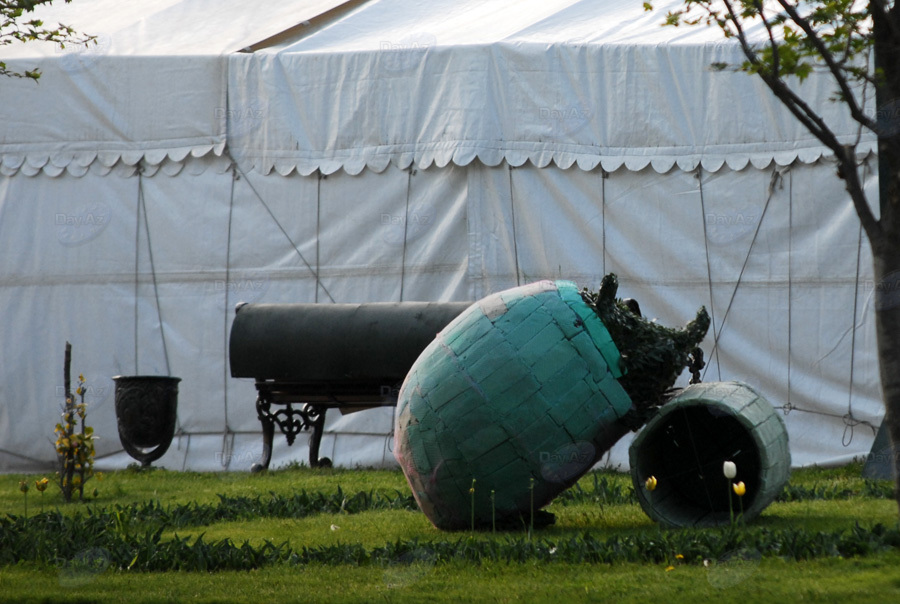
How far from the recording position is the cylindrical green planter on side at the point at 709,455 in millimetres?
5184

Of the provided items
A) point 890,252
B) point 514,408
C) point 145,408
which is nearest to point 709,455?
point 514,408

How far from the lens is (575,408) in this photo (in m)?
5.10

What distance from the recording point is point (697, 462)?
18.6 ft

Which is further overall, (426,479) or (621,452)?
(621,452)

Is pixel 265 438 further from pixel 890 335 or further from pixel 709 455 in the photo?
pixel 890 335

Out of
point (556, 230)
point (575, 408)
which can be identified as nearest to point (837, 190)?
point (556, 230)

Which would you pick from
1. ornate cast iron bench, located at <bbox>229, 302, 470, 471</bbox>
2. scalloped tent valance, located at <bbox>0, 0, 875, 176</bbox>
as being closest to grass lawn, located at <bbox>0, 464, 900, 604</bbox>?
ornate cast iron bench, located at <bbox>229, 302, 470, 471</bbox>

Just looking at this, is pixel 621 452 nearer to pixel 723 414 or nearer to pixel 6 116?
pixel 723 414

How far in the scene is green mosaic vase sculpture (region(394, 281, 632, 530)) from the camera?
201 inches

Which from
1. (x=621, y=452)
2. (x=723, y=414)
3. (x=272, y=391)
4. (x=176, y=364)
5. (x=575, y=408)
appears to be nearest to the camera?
(x=575, y=408)

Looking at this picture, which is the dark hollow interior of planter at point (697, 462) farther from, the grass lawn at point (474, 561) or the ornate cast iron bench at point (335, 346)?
the ornate cast iron bench at point (335, 346)

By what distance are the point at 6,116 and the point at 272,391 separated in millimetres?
4551

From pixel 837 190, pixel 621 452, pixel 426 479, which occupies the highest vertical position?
pixel 837 190

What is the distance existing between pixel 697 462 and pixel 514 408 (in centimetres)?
113
